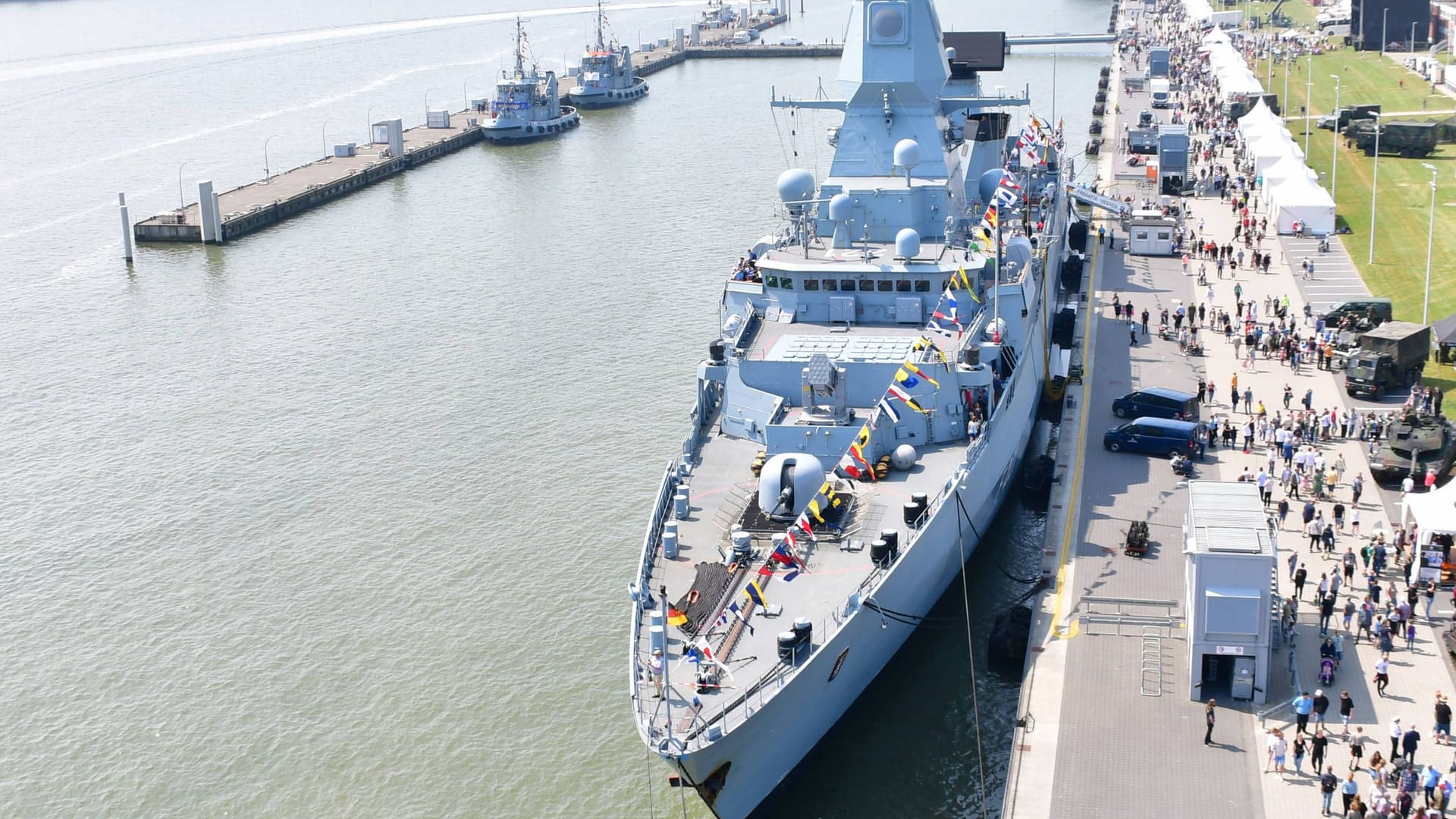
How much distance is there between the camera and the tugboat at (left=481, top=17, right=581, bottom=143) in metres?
104

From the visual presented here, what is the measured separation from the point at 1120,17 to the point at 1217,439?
5377 inches

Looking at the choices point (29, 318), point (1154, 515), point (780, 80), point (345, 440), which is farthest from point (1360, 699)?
point (780, 80)

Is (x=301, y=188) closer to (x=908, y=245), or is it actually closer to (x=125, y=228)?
(x=125, y=228)

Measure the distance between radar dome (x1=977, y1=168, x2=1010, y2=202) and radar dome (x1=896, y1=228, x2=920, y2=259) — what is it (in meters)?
12.0

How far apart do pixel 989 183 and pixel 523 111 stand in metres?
59.8

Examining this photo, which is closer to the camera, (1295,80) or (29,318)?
(29,318)

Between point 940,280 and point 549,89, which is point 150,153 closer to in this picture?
point 549,89

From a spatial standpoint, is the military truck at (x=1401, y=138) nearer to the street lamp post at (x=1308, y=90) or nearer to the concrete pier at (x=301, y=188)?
the street lamp post at (x=1308, y=90)

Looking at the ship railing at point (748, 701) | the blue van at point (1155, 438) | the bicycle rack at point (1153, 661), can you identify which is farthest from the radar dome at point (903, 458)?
the blue van at point (1155, 438)

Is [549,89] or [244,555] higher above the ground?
[549,89]

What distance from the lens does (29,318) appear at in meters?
60.6

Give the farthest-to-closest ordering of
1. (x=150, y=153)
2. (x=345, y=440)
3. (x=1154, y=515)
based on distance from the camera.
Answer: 1. (x=150, y=153)
2. (x=345, y=440)
3. (x=1154, y=515)

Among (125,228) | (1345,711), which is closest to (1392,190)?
(1345,711)

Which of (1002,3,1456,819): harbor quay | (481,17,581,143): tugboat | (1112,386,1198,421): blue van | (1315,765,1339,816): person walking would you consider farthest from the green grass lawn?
(481,17,581,143): tugboat
